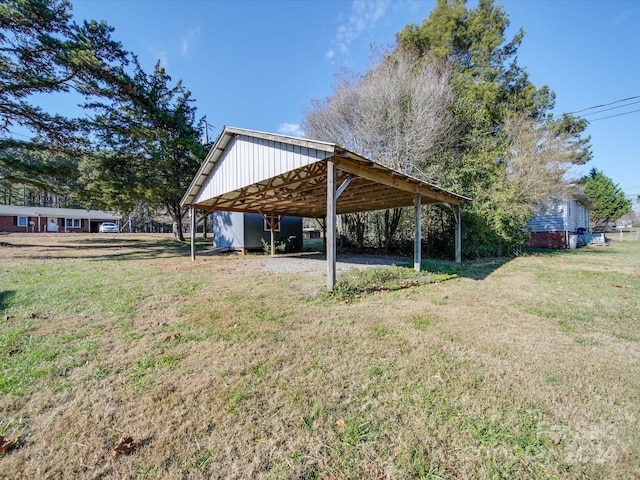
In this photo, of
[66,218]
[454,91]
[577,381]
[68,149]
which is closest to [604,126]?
[454,91]

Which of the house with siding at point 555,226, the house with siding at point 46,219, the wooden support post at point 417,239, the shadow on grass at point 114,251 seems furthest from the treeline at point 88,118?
the house with siding at point 555,226

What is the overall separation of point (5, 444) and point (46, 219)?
4538cm

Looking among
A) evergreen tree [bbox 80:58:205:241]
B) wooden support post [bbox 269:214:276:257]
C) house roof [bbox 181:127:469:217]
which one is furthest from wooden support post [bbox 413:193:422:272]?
evergreen tree [bbox 80:58:205:241]

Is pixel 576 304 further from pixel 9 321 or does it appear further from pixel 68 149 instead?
pixel 68 149

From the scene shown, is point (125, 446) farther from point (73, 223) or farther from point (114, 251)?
point (73, 223)

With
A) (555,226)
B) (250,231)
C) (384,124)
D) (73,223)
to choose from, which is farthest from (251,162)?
(73,223)

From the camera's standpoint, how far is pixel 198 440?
66.5 inches

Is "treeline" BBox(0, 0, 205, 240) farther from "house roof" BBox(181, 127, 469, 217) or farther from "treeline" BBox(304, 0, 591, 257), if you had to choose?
"treeline" BBox(304, 0, 591, 257)

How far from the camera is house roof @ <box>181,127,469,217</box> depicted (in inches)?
220

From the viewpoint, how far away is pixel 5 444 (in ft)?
5.25

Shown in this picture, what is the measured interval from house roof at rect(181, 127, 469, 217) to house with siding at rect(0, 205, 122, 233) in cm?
2873

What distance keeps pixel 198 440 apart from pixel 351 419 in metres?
1.03

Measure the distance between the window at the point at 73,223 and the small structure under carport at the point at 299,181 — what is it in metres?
37.2

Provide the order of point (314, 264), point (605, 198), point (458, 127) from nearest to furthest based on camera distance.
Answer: point (314, 264)
point (458, 127)
point (605, 198)
